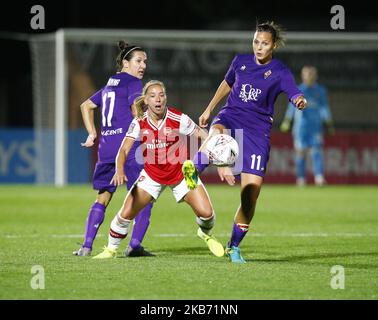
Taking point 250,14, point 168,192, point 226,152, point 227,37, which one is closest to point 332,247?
point 226,152

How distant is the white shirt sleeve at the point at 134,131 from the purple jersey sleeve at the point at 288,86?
1333mm

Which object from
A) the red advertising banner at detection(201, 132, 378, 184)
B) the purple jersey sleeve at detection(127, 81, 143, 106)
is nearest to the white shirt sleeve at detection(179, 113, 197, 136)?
the purple jersey sleeve at detection(127, 81, 143, 106)

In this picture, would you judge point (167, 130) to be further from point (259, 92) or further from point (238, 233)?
point (238, 233)

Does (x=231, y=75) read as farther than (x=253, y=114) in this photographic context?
Yes

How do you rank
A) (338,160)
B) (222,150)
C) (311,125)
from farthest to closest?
(338,160), (311,125), (222,150)

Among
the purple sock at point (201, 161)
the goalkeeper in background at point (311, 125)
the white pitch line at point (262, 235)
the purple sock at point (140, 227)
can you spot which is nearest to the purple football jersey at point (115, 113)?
the purple sock at point (140, 227)

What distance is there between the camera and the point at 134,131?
8383 millimetres

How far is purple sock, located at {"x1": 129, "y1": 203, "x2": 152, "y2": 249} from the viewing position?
8.90m

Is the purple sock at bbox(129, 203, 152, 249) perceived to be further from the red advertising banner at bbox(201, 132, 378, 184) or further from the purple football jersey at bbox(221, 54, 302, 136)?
the red advertising banner at bbox(201, 132, 378, 184)

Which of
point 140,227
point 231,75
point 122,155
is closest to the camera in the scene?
point 122,155

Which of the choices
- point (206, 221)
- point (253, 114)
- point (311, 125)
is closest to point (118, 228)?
point (206, 221)

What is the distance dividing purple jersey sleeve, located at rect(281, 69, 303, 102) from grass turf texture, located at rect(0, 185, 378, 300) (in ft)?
4.86

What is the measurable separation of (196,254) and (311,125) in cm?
1197

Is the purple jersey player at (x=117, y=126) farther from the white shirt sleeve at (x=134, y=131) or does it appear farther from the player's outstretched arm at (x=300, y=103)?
the player's outstretched arm at (x=300, y=103)
